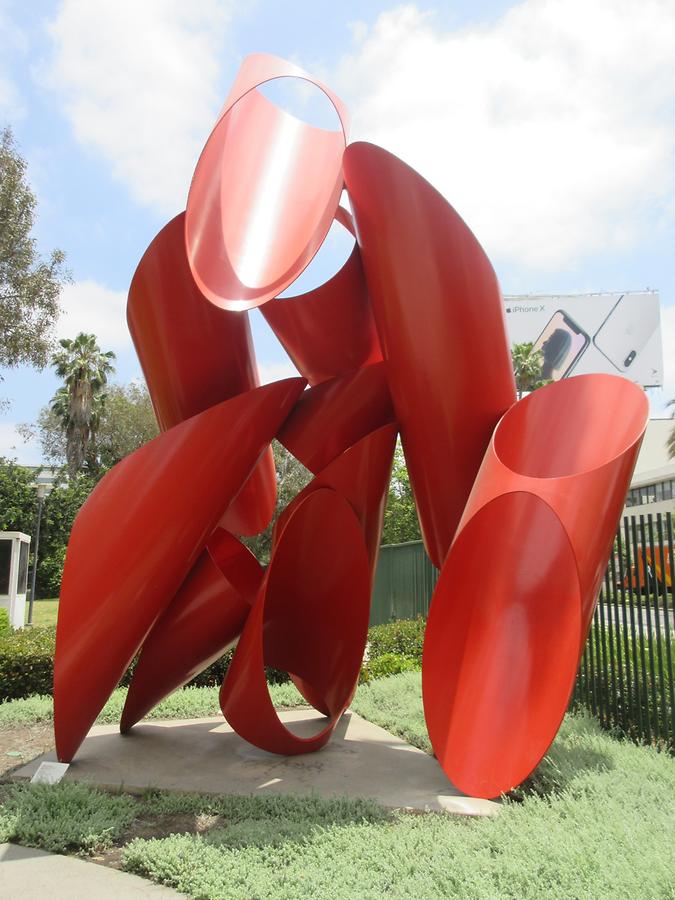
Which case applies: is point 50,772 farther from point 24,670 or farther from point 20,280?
point 20,280

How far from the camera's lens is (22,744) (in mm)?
6711

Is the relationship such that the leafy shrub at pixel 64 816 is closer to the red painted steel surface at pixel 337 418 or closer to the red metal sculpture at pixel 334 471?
the red metal sculpture at pixel 334 471

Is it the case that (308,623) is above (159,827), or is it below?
above

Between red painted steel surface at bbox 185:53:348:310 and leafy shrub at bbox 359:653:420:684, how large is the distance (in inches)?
233

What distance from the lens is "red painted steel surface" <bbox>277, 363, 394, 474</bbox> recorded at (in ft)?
20.9

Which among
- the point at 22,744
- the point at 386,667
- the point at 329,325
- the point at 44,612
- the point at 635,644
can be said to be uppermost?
the point at 329,325

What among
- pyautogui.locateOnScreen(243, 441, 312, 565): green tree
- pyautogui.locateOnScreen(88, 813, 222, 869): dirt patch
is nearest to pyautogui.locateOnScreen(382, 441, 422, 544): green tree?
pyautogui.locateOnScreen(243, 441, 312, 565): green tree

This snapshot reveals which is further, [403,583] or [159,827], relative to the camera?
[403,583]

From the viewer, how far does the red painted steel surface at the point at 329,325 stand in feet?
21.9

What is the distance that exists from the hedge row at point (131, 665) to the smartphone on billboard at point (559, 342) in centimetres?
4675

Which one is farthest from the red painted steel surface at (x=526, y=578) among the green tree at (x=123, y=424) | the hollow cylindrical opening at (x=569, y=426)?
the green tree at (x=123, y=424)

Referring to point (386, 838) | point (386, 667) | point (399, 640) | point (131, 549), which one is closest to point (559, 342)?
point (399, 640)

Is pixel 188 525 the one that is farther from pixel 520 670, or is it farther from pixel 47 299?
pixel 47 299

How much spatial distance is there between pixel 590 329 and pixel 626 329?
8.24 feet
